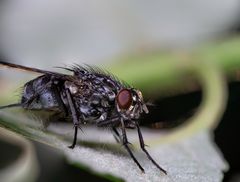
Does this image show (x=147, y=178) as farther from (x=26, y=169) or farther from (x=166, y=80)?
(x=166, y=80)

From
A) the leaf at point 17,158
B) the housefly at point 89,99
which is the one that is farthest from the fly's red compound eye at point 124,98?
the leaf at point 17,158

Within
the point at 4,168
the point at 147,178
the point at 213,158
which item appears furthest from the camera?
the point at 4,168

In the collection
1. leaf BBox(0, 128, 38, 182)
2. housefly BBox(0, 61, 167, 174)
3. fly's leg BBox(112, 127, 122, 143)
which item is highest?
housefly BBox(0, 61, 167, 174)

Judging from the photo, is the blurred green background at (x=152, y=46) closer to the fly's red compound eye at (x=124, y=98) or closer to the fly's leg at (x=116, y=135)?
the fly's leg at (x=116, y=135)

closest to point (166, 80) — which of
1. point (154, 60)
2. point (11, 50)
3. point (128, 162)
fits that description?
point (154, 60)

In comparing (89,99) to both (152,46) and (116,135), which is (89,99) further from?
(152,46)

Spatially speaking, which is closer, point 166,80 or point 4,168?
point 4,168

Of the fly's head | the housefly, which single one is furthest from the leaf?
the fly's head

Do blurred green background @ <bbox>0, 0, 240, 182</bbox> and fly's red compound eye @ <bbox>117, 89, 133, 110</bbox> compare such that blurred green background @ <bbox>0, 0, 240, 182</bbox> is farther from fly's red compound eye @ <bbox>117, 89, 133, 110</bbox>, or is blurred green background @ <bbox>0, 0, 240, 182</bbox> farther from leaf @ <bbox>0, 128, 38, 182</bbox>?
fly's red compound eye @ <bbox>117, 89, 133, 110</bbox>

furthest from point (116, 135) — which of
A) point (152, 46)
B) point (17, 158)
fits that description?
point (152, 46)
